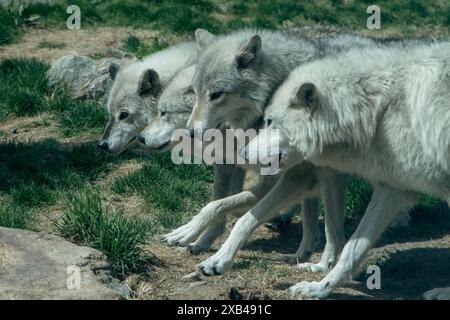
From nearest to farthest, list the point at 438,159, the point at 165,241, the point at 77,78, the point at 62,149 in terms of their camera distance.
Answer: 1. the point at 438,159
2. the point at 165,241
3. the point at 62,149
4. the point at 77,78

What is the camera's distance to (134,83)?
7391 mm

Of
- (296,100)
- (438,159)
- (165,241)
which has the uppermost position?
(296,100)

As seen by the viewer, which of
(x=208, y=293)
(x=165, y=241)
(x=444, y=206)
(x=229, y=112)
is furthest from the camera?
(x=444, y=206)

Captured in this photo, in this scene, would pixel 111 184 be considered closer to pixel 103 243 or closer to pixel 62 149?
pixel 62 149

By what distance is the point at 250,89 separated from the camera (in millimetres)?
6148

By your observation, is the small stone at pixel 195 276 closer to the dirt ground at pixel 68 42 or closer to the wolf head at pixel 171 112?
the wolf head at pixel 171 112

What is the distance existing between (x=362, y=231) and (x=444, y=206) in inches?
93.0

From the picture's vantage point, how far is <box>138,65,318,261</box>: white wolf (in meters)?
6.49

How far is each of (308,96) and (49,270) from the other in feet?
6.73

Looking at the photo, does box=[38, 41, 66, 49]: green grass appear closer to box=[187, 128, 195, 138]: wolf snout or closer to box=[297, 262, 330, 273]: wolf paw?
box=[187, 128, 195, 138]: wolf snout

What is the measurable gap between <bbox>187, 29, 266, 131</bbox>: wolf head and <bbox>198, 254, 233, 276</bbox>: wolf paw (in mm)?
965

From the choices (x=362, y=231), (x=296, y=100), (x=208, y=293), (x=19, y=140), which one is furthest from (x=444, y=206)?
(x=19, y=140)

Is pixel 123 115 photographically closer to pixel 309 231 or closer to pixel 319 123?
pixel 309 231

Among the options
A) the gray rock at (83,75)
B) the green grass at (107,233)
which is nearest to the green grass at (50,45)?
the gray rock at (83,75)
